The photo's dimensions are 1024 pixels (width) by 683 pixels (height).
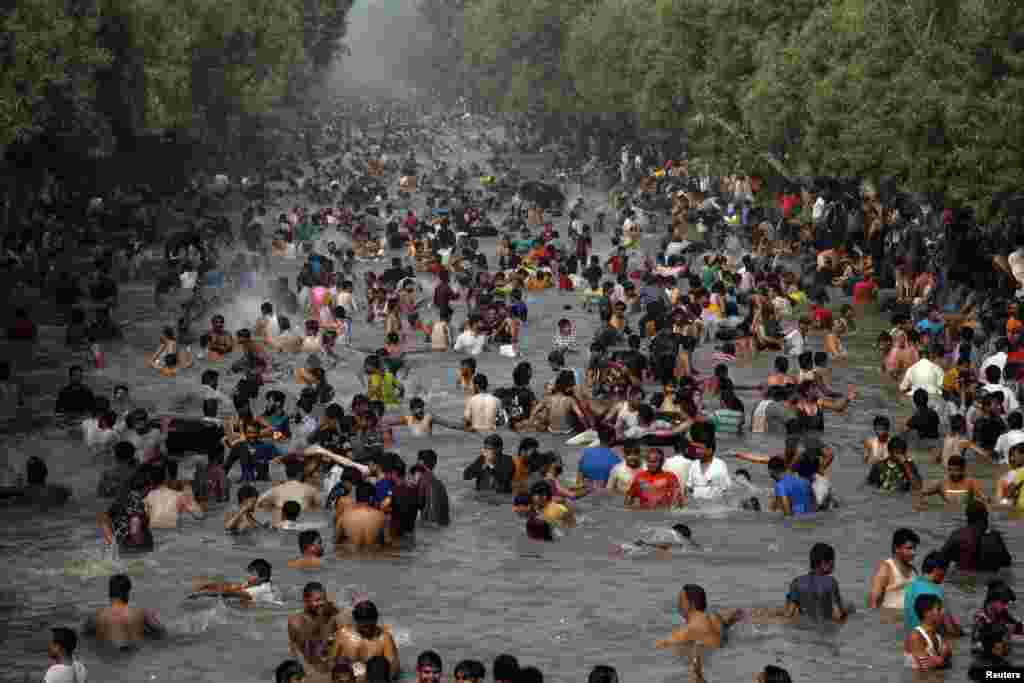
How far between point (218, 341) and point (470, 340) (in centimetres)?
419

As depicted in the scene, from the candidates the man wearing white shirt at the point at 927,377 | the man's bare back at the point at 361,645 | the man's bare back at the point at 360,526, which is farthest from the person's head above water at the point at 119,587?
the man wearing white shirt at the point at 927,377

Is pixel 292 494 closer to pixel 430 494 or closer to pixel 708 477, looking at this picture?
pixel 430 494

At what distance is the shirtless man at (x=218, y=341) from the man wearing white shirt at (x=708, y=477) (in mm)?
12357

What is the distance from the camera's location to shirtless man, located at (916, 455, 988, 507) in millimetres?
18781

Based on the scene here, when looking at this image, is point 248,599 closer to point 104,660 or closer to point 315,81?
point 104,660

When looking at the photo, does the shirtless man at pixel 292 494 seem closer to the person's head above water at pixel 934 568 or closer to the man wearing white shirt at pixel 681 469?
the man wearing white shirt at pixel 681 469

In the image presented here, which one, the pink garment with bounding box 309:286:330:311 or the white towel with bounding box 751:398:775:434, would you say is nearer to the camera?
the white towel with bounding box 751:398:775:434

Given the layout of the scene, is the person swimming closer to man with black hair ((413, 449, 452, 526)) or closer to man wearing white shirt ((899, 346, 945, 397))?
man with black hair ((413, 449, 452, 526))

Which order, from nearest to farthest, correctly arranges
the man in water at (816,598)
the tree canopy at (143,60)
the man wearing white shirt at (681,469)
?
the man in water at (816,598)
the man wearing white shirt at (681,469)
the tree canopy at (143,60)

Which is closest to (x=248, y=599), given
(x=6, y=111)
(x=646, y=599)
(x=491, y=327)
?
(x=646, y=599)

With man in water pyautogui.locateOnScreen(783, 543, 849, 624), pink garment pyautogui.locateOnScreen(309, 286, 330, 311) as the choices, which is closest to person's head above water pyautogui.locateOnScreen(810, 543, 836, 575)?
man in water pyautogui.locateOnScreen(783, 543, 849, 624)

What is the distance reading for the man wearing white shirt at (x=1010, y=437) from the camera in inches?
829

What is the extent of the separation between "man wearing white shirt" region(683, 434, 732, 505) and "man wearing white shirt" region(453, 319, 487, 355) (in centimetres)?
1202

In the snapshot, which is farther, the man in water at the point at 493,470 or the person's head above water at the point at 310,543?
the man in water at the point at 493,470
